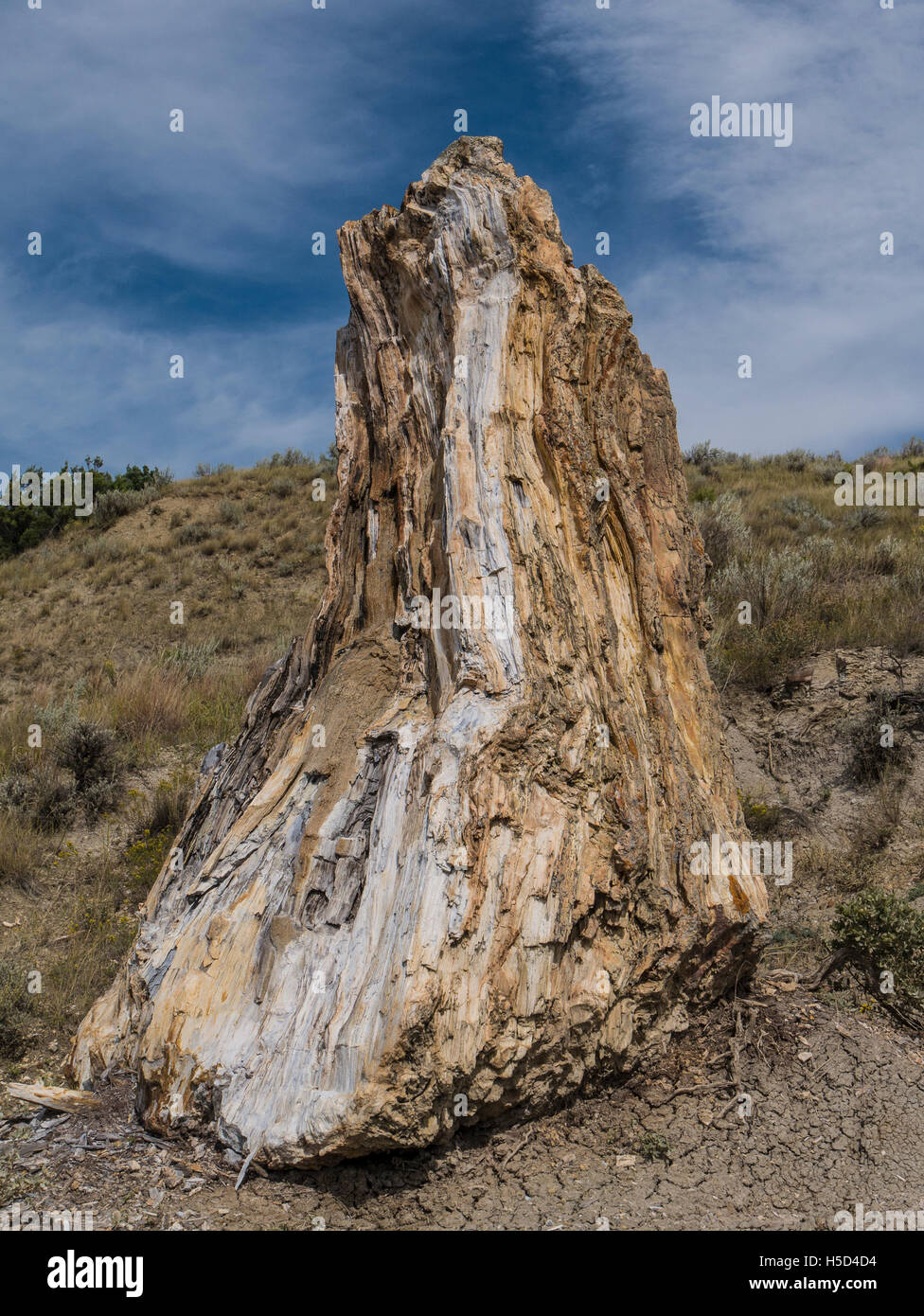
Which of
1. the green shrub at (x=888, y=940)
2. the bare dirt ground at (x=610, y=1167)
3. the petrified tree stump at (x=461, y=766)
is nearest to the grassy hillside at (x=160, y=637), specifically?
the bare dirt ground at (x=610, y=1167)

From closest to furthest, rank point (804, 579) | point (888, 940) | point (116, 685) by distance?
point (888, 940), point (804, 579), point (116, 685)

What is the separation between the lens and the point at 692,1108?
13.4 feet

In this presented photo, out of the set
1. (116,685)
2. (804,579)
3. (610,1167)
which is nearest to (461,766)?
(610,1167)

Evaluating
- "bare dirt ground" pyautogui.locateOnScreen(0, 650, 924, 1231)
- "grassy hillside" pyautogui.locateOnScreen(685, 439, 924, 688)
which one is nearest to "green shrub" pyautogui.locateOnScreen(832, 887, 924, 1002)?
"bare dirt ground" pyautogui.locateOnScreen(0, 650, 924, 1231)

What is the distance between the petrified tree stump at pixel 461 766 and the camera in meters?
3.44

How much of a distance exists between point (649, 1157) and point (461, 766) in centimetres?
189

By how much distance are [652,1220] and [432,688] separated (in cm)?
243

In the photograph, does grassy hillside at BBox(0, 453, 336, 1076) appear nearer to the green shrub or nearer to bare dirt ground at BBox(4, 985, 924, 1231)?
bare dirt ground at BBox(4, 985, 924, 1231)

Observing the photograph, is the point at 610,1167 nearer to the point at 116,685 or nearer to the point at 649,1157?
the point at 649,1157

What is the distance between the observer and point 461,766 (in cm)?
372

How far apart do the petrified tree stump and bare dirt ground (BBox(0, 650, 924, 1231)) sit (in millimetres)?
201

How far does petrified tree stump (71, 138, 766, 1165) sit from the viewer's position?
136 inches

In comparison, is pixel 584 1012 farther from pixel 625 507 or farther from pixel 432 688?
pixel 625 507

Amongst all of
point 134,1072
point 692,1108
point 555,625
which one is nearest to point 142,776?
point 134,1072
